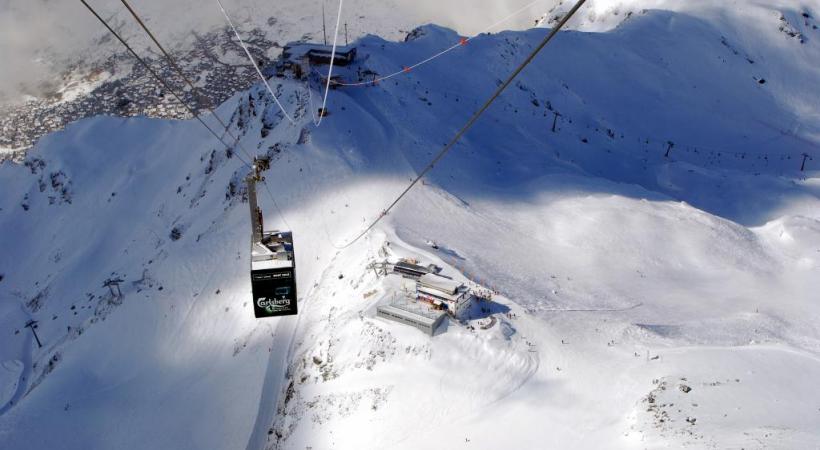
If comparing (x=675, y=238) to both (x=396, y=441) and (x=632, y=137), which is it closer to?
(x=396, y=441)

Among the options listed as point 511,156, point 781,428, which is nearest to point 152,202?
point 511,156

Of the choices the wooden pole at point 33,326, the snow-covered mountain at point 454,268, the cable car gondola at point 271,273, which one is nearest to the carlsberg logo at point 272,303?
the cable car gondola at point 271,273

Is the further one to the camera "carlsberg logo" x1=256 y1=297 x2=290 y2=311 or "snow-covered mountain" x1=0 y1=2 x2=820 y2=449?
"snow-covered mountain" x1=0 y1=2 x2=820 y2=449

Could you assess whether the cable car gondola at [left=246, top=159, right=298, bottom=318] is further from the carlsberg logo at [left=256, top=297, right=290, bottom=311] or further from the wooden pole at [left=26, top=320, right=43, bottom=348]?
the wooden pole at [left=26, top=320, right=43, bottom=348]

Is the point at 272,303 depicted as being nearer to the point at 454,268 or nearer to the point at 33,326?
the point at 454,268

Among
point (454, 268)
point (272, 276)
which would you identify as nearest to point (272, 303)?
point (272, 276)

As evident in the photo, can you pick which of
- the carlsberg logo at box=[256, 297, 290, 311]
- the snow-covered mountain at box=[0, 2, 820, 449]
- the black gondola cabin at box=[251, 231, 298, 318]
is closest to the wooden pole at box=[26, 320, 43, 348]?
the snow-covered mountain at box=[0, 2, 820, 449]
